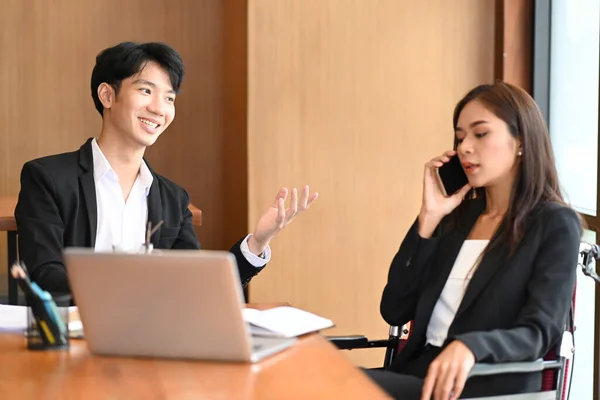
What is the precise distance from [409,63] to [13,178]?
83.4 inches

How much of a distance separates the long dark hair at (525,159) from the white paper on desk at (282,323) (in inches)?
21.0

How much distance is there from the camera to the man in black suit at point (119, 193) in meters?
2.60

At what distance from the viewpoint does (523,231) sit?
7.51ft

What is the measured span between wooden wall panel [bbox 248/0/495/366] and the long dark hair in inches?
75.2

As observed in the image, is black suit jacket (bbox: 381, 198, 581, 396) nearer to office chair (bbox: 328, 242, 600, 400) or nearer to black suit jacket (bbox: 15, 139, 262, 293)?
office chair (bbox: 328, 242, 600, 400)

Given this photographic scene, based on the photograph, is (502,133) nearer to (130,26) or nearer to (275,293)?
(275,293)

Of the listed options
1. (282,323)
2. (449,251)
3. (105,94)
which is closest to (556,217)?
(449,251)

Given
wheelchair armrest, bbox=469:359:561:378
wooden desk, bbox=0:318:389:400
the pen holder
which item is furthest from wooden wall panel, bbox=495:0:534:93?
the pen holder

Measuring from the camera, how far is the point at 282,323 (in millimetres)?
2062

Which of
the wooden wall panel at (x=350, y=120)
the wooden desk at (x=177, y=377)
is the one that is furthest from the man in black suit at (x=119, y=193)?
the wooden wall panel at (x=350, y=120)

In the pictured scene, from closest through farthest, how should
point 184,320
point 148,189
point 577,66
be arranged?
1. point 184,320
2. point 148,189
3. point 577,66

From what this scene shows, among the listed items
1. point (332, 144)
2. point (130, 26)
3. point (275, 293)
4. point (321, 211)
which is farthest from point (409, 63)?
point (130, 26)

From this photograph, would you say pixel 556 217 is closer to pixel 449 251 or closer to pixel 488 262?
pixel 488 262

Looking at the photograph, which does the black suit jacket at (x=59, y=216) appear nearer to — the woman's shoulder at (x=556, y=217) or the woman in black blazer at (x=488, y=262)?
the woman in black blazer at (x=488, y=262)
